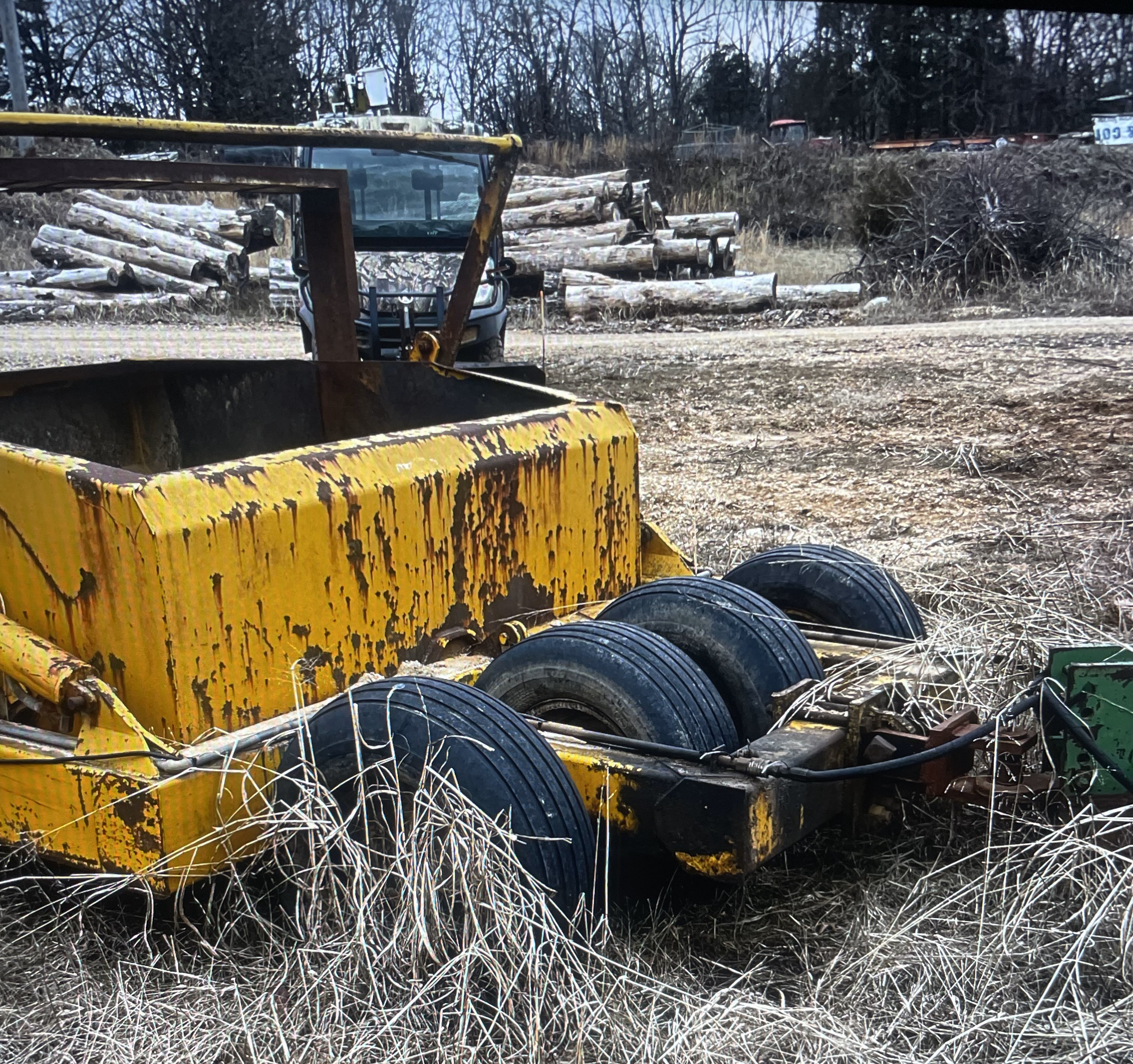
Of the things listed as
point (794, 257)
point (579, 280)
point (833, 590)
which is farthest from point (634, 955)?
point (794, 257)

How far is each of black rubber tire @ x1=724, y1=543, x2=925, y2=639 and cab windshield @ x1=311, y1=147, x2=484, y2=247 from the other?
7.79 meters

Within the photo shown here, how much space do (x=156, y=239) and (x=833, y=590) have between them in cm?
1764

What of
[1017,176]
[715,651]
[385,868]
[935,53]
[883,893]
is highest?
[935,53]

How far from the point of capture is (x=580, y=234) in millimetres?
18359

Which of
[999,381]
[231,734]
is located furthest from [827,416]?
[231,734]

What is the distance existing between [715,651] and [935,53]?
111 feet

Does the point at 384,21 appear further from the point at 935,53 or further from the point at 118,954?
the point at 118,954

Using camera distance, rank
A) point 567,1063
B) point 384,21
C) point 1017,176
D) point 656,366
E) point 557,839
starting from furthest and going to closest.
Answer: point 384,21 < point 1017,176 < point 656,366 < point 557,839 < point 567,1063

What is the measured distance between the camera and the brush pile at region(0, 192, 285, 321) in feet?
58.5

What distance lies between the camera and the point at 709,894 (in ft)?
10.3

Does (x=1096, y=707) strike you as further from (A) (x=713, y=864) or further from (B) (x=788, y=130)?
(B) (x=788, y=130)

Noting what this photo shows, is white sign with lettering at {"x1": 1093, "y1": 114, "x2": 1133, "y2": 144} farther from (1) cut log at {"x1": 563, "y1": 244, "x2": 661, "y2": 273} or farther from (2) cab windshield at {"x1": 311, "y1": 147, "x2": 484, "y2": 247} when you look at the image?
(2) cab windshield at {"x1": 311, "y1": 147, "x2": 484, "y2": 247}

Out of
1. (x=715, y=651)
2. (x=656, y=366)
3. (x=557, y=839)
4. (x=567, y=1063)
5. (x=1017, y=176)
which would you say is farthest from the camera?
(x=1017, y=176)

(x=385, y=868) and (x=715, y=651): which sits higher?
(x=715, y=651)
